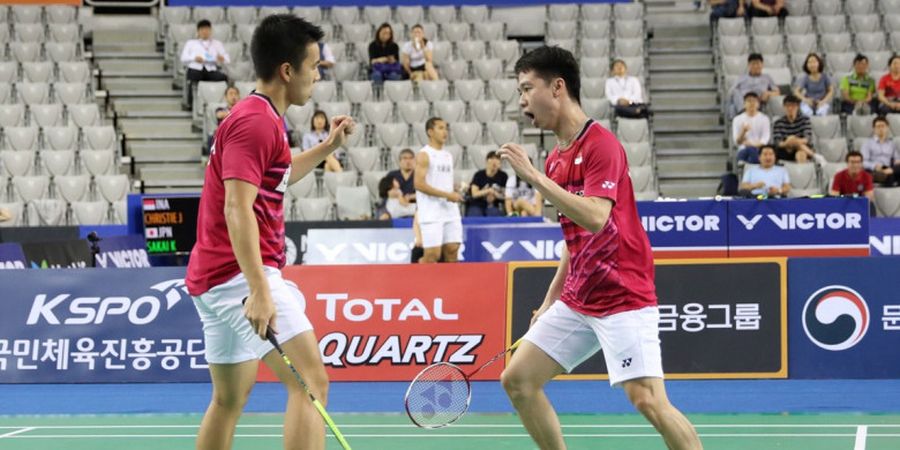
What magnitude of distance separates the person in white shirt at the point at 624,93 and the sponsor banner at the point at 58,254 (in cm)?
642

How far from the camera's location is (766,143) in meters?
15.0

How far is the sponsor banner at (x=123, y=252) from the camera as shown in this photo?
12.4 m

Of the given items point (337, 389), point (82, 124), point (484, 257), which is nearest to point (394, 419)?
point (337, 389)

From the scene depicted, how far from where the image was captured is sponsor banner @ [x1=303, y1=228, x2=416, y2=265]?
43.3ft

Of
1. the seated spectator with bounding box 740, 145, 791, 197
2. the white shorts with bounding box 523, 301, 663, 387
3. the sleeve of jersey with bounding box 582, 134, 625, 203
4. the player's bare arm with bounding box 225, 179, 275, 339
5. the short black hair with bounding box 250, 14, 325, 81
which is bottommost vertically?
the seated spectator with bounding box 740, 145, 791, 197

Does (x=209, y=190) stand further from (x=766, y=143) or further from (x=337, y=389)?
(x=766, y=143)

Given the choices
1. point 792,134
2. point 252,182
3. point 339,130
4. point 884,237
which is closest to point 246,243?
point 252,182

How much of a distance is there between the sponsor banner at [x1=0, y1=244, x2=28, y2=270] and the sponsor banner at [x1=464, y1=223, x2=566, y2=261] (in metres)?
4.04

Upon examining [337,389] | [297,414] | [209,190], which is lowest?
[337,389]

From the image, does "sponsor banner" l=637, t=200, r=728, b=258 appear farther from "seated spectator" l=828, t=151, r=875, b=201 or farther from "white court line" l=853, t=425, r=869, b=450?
"white court line" l=853, t=425, r=869, b=450

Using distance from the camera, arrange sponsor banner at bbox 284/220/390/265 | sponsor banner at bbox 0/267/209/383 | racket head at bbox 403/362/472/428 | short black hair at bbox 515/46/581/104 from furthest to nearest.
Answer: sponsor banner at bbox 284/220/390/265 → sponsor banner at bbox 0/267/209/383 → racket head at bbox 403/362/472/428 → short black hair at bbox 515/46/581/104

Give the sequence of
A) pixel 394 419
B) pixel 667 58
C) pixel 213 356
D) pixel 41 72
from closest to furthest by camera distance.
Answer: pixel 213 356
pixel 394 419
pixel 41 72
pixel 667 58

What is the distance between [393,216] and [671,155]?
4291 millimetres

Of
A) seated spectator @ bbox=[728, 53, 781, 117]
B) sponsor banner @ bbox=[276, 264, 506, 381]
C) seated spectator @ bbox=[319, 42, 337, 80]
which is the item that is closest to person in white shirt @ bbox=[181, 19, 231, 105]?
seated spectator @ bbox=[319, 42, 337, 80]
